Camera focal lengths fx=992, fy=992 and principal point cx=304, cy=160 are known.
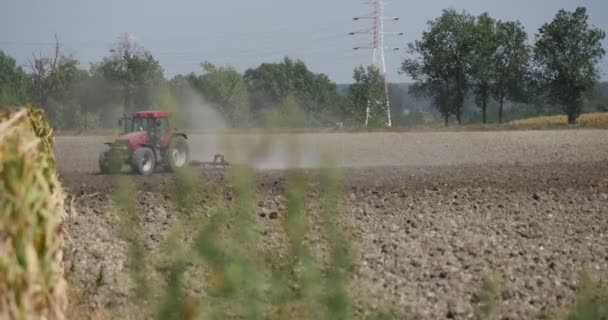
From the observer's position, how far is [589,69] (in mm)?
74938

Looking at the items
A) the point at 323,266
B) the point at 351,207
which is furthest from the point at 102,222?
the point at 323,266

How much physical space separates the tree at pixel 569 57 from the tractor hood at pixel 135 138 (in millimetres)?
54997

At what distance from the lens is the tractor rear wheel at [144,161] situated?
21.0 meters

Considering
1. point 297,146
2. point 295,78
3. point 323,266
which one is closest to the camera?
point 297,146

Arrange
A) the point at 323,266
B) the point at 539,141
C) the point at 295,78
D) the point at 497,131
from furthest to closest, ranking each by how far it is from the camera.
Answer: the point at 295,78 < the point at 497,131 < the point at 539,141 < the point at 323,266

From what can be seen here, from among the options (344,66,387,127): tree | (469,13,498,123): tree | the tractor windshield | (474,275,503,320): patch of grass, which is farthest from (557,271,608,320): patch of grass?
(469,13,498,123): tree

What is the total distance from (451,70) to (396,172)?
2471 inches

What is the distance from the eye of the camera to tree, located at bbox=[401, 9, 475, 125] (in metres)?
82.5

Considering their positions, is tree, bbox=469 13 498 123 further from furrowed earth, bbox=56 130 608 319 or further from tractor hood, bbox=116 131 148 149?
tractor hood, bbox=116 131 148 149

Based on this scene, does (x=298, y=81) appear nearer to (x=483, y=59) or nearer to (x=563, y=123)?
(x=483, y=59)

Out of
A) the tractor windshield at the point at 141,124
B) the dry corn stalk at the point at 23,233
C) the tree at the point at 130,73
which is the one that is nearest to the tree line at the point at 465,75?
the tree at the point at 130,73

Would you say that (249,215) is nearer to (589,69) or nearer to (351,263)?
(351,263)

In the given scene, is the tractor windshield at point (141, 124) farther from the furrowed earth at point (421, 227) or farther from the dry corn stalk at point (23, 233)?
the dry corn stalk at point (23, 233)

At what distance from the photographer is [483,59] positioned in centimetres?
8094
